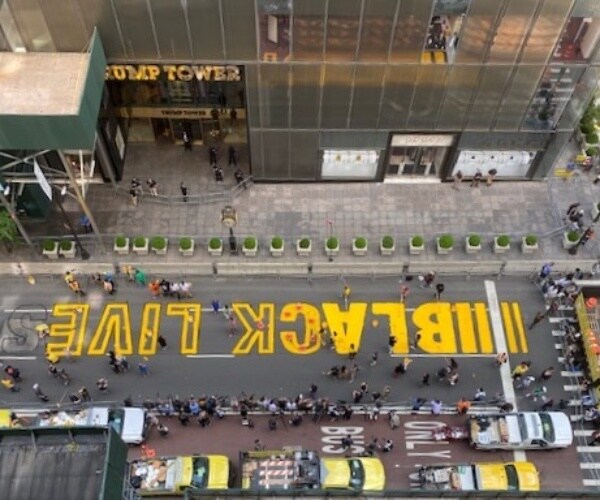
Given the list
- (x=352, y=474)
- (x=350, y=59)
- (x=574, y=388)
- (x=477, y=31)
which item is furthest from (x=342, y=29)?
(x=574, y=388)

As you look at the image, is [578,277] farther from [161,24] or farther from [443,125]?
[161,24]

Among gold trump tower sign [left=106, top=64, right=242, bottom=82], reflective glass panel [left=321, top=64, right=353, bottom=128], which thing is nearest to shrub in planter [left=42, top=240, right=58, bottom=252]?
gold trump tower sign [left=106, top=64, right=242, bottom=82]

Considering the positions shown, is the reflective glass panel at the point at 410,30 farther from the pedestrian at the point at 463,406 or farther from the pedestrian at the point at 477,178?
the pedestrian at the point at 463,406

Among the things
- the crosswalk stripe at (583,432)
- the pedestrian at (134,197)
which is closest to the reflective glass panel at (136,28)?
the pedestrian at (134,197)

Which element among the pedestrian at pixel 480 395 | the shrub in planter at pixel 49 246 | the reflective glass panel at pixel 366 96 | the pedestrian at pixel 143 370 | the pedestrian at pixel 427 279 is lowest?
the pedestrian at pixel 480 395

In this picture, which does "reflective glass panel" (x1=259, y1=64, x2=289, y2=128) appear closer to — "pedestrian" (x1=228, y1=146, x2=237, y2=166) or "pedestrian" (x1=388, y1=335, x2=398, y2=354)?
"pedestrian" (x1=228, y1=146, x2=237, y2=166)

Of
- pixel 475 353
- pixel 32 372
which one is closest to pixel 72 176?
pixel 32 372

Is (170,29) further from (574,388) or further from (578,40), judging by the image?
(574,388)
